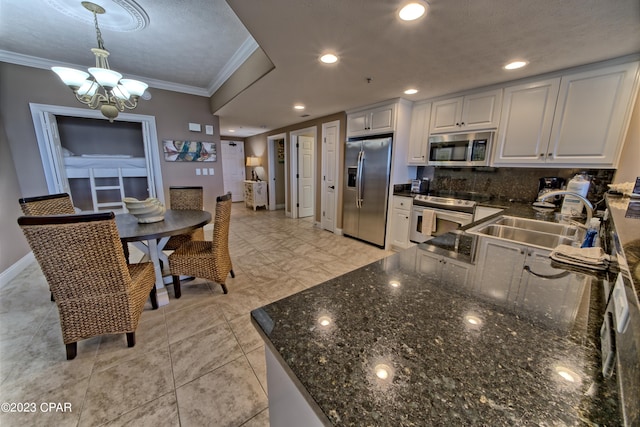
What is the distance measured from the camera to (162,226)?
200 cm

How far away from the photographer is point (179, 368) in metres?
1.48

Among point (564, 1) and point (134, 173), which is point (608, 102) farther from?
point (134, 173)

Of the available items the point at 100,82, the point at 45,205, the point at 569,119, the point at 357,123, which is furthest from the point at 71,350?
the point at 569,119

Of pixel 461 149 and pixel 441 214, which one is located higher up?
pixel 461 149

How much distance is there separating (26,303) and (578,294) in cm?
381

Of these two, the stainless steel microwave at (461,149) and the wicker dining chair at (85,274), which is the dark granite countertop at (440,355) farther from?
the stainless steel microwave at (461,149)

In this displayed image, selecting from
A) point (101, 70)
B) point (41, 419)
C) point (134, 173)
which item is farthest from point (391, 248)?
point (134, 173)

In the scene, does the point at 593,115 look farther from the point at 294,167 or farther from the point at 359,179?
the point at 294,167

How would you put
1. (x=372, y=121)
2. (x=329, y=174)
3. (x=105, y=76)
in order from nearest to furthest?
(x=105, y=76) < (x=372, y=121) < (x=329, y=174)

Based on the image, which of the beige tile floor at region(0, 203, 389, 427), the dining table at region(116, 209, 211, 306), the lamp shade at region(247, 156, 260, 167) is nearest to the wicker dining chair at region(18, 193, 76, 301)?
the dining table at region(116, 209, 211, 306)

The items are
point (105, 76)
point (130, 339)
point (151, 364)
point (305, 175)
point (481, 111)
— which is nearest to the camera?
point (151, 364)

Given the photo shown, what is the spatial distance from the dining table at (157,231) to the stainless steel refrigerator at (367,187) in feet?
7.60

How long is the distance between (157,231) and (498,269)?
86.9 inches

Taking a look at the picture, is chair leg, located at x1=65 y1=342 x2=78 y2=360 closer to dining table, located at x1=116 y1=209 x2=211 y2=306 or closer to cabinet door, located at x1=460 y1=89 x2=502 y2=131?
dining table, located at x1=116 y1=209 x2=211 y2=306
